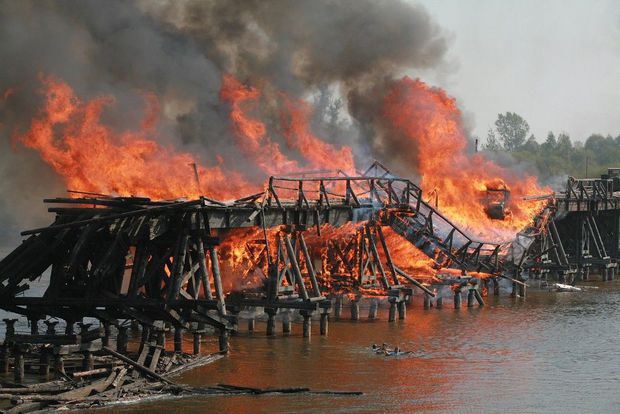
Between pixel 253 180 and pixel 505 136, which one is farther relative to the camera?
pixel 505 136

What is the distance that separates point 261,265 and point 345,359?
391 inches

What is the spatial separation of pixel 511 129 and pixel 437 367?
147m

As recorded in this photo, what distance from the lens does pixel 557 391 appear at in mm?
27891

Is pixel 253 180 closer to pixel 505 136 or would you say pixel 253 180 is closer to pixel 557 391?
pixel 557 391

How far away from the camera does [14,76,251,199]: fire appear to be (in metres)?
37.7

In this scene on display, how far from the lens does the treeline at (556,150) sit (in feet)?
433

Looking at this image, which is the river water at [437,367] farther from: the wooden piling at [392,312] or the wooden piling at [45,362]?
the wooden piling at [45,362]

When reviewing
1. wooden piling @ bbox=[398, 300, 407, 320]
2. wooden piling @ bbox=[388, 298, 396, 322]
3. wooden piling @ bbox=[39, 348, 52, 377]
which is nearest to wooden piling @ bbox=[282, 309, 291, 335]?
wooden piling @ bbox=[388, 298, 396, 322]

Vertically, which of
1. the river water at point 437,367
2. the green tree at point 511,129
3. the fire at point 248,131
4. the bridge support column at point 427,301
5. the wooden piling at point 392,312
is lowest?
the river water at point 437,367

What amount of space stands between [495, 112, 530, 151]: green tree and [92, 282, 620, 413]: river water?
132 m

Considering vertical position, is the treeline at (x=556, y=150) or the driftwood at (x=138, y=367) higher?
the treeline at (x=556, y=150)

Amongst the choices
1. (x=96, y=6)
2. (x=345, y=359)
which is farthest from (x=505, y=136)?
(x=345, y=359)

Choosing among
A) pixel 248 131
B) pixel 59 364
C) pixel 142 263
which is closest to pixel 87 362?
pixel 59 364

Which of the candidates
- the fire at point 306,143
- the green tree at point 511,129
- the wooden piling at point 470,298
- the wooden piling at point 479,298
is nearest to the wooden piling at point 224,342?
the wooden piling at point 470,298
